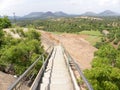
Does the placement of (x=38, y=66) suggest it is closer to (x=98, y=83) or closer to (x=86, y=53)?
(x=98, y=83)

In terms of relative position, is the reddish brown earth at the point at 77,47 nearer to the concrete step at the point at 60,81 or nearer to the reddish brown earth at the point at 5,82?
the concrete step at the point at 60,81

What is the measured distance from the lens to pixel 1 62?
33.6 meters

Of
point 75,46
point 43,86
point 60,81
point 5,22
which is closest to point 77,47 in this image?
point 75,46

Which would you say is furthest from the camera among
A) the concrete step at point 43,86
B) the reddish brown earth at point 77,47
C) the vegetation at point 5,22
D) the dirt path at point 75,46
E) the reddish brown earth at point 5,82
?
the vegetation at point 5,22

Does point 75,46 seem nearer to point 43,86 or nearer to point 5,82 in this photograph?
point 5,82

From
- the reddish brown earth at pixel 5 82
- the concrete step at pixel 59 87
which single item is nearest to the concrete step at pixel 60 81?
the concrete step at pixel 59 87

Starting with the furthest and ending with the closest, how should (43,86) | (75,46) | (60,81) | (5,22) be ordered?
(5,22) < (75,46) < (60,81) < (43,86)

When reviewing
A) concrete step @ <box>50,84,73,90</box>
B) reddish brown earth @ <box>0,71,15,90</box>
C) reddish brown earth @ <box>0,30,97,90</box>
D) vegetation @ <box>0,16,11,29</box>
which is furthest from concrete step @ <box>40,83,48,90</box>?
vegetation @ <box>0,16,11,29</box>

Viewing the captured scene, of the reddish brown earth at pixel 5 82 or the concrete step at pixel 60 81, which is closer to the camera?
the reddish brown earth at pixel 5 82

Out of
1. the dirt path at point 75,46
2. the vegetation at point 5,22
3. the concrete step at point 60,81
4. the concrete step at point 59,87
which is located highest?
the concrete step at point 59,87

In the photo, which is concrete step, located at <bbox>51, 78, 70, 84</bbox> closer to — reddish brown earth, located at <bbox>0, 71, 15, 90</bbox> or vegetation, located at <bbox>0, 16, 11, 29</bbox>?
reddish brown earth, located at <bbox>0, 71, 15, 90</bbox>

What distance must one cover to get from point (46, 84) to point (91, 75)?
10.4 m

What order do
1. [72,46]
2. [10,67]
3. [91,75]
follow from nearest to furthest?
[91,75], [10,67], [72,46]

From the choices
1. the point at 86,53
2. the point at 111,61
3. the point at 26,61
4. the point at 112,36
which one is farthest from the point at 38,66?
the point at 112,36
